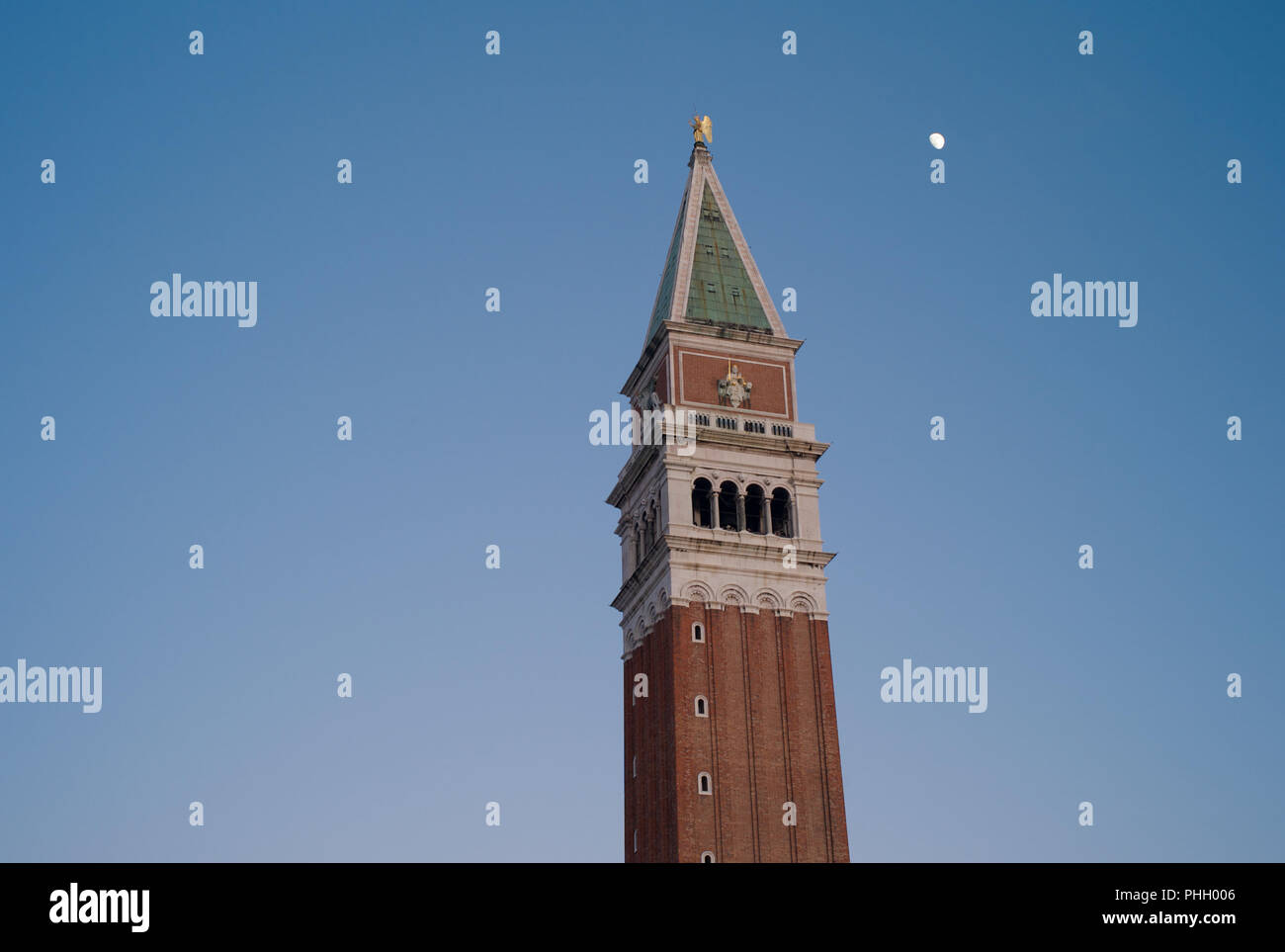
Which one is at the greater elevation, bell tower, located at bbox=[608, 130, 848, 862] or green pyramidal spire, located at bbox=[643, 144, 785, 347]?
green pyramidal spire, located at bbox=[643, 144, 785, 347]

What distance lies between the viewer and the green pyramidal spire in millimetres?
95500

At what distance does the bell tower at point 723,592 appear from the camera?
81.6 m

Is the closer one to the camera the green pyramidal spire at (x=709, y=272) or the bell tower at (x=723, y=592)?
the bell tower at (x=723, y=592)

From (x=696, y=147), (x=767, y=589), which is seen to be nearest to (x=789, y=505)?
(x=767, y=589)

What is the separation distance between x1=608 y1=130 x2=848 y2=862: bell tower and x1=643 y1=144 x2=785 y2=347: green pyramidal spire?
140 mm

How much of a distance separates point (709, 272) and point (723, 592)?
2170 cm

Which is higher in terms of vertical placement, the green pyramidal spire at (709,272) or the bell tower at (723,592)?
the green pyramidal spire at (709,272)

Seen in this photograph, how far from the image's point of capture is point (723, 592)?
86500mm

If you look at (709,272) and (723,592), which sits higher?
(709,272)

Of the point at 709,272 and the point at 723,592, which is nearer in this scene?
the point at 723,592

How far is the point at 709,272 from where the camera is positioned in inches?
3868

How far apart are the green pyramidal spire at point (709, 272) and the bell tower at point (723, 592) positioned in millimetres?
140
